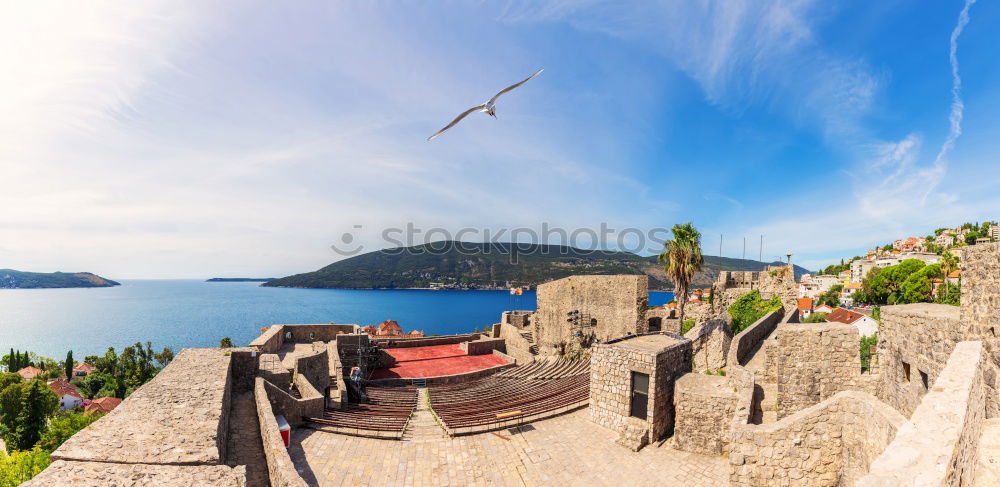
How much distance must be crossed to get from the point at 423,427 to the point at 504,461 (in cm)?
394

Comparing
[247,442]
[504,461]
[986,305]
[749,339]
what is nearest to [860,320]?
[749,339]

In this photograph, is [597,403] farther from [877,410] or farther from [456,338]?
[456,338]

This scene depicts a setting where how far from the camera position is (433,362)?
1019 inches

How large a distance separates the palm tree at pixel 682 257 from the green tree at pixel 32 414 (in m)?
46.2

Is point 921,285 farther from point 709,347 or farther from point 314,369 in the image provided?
point 314,369

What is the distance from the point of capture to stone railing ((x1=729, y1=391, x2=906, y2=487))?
279 inches

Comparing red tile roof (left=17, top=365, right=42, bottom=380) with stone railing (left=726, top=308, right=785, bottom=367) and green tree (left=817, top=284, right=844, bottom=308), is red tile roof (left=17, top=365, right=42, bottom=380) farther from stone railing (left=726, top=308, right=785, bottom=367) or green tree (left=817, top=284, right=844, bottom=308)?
green tree (left=817, top=284, right=844, bottom=308)

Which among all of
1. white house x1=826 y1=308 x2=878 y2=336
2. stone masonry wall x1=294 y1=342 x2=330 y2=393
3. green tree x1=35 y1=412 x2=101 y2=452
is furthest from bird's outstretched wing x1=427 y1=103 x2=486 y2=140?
white house x1=826 y1=308 x2=878 y2=336

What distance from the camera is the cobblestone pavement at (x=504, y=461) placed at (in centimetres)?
991

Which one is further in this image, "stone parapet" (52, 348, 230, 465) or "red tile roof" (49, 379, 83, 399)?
"red tile roof" (49, 379, 83, 399)

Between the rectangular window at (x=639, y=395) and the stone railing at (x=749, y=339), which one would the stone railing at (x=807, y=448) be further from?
the stone railing at (x=749, y=339)

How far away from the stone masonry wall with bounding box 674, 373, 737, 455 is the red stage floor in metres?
14.4

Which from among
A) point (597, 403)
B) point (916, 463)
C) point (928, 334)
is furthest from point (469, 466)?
point (928, 334)

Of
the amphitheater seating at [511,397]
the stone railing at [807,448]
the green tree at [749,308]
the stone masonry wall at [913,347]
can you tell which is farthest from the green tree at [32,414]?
the green tree at [749,308]
